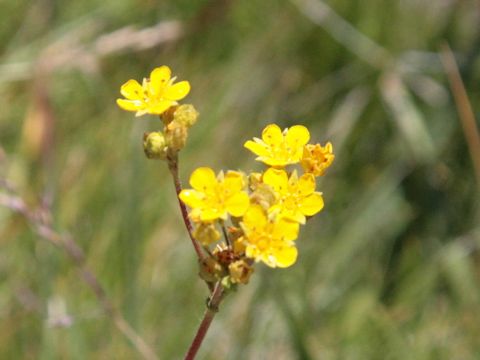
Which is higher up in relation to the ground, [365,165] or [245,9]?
[245,9]

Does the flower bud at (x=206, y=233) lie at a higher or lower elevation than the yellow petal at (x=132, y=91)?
lower

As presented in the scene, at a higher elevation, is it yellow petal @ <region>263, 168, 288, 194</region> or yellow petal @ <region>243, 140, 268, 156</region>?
yellow petal @ <region>243, 140, 268, 156</region>

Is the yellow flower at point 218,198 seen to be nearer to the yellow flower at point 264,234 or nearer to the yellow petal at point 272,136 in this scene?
the yellow flower at point 264,234

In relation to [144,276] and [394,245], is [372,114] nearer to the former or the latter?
[394,245]

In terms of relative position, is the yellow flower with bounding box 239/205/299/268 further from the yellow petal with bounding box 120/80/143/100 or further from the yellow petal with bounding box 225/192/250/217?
the yellow petal with bounding box 120/80/143/100

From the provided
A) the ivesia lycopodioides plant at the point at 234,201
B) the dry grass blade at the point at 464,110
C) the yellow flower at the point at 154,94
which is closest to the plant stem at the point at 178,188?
the ivesia lycopodioides plant at the point at 234,201

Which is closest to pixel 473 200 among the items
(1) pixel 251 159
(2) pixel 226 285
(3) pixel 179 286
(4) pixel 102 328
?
(1) pixel 251 159

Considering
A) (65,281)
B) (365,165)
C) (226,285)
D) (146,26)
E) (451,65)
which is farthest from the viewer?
(146,26)

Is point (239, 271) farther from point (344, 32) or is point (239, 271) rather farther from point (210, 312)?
point (344, 32)

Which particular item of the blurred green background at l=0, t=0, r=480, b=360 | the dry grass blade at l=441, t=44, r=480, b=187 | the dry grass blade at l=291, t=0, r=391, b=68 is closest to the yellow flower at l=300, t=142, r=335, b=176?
the blurred green background at l=0, t=0, r=480, b=360
